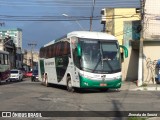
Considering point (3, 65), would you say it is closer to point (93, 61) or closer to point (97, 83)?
point (93, 61)

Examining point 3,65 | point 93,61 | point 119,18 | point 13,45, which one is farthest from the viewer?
point 13,45

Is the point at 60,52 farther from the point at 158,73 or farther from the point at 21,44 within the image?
the point at 21,44

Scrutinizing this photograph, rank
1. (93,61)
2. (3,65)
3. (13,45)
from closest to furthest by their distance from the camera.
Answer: (93,61) < (3,65) < (13,45)

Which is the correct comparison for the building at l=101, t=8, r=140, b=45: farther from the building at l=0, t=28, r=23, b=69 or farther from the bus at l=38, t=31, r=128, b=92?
the building at l=0, t=28, r=23, b=69

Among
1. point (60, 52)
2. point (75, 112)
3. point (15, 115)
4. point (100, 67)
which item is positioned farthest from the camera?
point (60, 52)

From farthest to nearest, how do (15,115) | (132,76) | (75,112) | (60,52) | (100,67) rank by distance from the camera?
(132,76) < (60,52) < (100,67) < (75,112) < (15,115)

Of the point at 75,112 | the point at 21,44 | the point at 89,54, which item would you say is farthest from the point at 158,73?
the point at 21,44

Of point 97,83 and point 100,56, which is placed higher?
point 100,56

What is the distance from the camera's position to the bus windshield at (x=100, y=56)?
24.8 metres

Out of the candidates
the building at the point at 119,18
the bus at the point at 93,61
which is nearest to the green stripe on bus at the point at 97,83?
the bus at the point at 93,61

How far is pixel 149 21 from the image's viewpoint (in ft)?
120

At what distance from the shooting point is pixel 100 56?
983 inches

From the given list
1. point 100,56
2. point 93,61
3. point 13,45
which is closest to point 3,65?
point 93,61

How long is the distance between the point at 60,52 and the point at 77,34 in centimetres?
408
